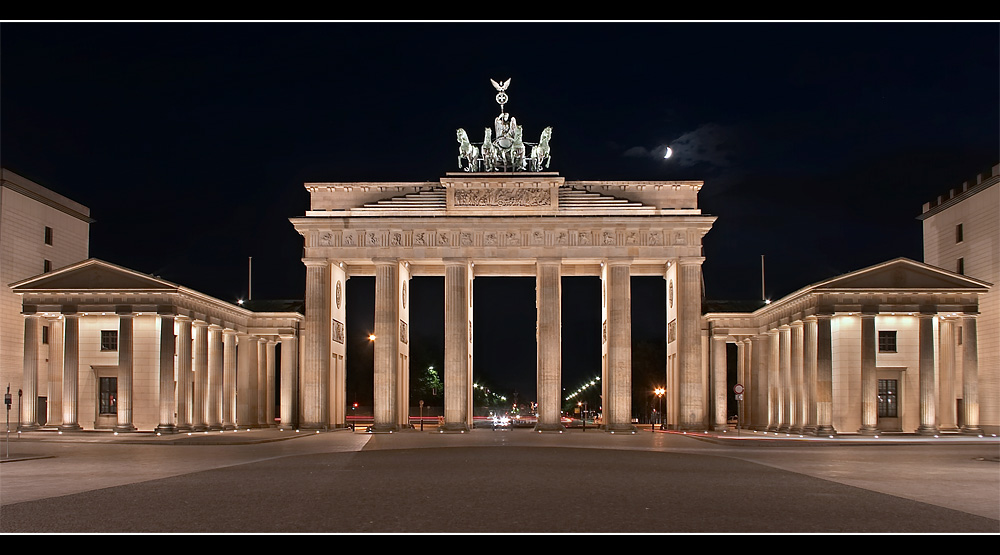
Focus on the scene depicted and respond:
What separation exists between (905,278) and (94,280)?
4805cm

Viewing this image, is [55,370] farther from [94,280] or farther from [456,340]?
[456,340]

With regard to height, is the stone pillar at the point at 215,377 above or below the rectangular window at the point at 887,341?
below

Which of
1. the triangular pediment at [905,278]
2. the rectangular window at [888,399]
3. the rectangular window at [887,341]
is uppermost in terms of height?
the triangular pediment at [905,278]

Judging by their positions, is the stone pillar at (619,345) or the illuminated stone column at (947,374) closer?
the illuminated stone column at (947,374)

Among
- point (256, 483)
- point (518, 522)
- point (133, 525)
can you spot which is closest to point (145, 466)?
point (256, 483)

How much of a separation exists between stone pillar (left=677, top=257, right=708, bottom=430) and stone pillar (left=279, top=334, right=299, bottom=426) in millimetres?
28693

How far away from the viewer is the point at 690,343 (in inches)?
2805

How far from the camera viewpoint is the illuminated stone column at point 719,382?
73.4 metres

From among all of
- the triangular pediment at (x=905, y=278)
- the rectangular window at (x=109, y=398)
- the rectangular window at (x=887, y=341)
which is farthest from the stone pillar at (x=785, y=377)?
the rectangular window at (x=109, y=398)

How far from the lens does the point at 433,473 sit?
29.4 m

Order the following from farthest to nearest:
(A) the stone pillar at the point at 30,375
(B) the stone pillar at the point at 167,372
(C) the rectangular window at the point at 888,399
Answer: (C) the rectangular window at the point at 888,399, (B) the stone pillar at the point at 167,372, (A) the stone pillar at the point at 30,375

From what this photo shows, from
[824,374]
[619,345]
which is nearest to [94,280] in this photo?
[619,345]

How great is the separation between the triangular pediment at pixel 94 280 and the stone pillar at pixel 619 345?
1183 inches

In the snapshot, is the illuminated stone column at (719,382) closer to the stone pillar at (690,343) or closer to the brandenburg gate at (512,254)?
the brandenburg gate at (512,254)
